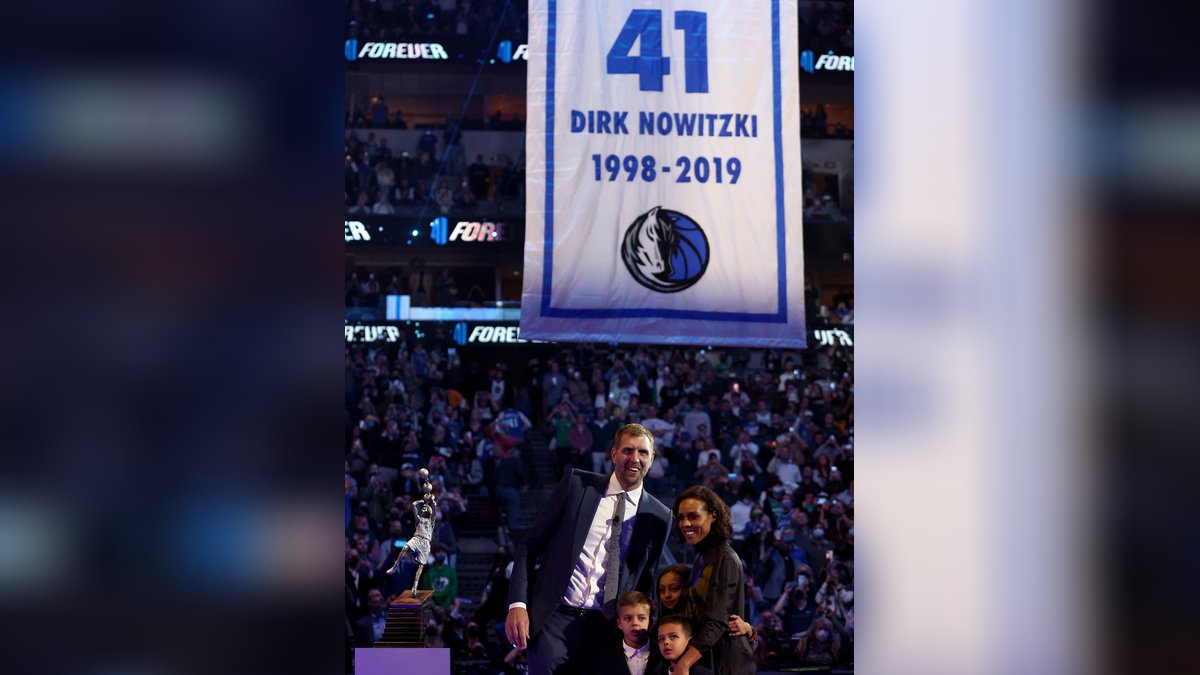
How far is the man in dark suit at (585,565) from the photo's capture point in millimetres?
5168

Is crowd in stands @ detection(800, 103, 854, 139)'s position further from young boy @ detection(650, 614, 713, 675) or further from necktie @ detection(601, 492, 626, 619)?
young boy @ detection(650, 614, 713, 675)

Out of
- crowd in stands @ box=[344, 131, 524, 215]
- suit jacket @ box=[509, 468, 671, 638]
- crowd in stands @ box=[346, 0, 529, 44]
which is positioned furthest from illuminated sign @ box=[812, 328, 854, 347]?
suit jacket @ box=[509, 468, 671, 638]

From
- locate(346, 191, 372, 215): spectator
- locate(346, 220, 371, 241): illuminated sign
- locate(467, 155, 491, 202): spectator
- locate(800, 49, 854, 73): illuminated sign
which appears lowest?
locate(346, 220, 371, 241): illuminated sign

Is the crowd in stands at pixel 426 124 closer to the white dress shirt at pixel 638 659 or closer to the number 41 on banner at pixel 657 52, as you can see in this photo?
the number 41 on banner at pixel 657 52

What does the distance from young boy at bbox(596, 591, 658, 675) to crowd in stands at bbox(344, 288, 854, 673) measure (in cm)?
590

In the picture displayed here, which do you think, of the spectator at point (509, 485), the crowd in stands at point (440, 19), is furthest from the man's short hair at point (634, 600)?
the crowd in stands at point (440, 19)

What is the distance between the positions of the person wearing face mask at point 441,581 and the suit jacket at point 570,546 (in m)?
6.12

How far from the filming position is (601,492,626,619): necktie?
5184 millimetres

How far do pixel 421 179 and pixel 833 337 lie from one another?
884cm

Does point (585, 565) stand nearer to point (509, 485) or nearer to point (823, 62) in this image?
point (509, 485)

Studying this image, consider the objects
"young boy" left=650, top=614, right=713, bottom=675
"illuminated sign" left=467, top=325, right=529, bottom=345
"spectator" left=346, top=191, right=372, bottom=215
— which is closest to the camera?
"young boy" left=650, top=614, right=713, bottom=675
